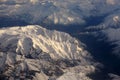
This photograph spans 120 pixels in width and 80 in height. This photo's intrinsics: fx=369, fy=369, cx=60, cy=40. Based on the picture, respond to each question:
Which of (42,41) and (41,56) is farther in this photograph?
(42,41)

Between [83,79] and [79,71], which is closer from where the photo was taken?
[83,79]

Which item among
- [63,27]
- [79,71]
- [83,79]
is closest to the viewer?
[83,79]

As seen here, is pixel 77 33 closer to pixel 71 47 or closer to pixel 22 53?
pixel 71 47

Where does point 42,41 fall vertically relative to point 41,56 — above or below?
above

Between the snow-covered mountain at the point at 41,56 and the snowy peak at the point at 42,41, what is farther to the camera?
the snowy peak at the point at 42,41

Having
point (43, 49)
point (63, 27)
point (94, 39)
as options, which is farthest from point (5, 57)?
point (63, 27)

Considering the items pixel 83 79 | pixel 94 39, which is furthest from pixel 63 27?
pixel 83 79

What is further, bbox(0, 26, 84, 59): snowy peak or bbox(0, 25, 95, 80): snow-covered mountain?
bbox(0, 26, 84, 59): snowy peak

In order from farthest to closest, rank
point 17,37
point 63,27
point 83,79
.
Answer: point 63,27
point 17,37
point 83,79
